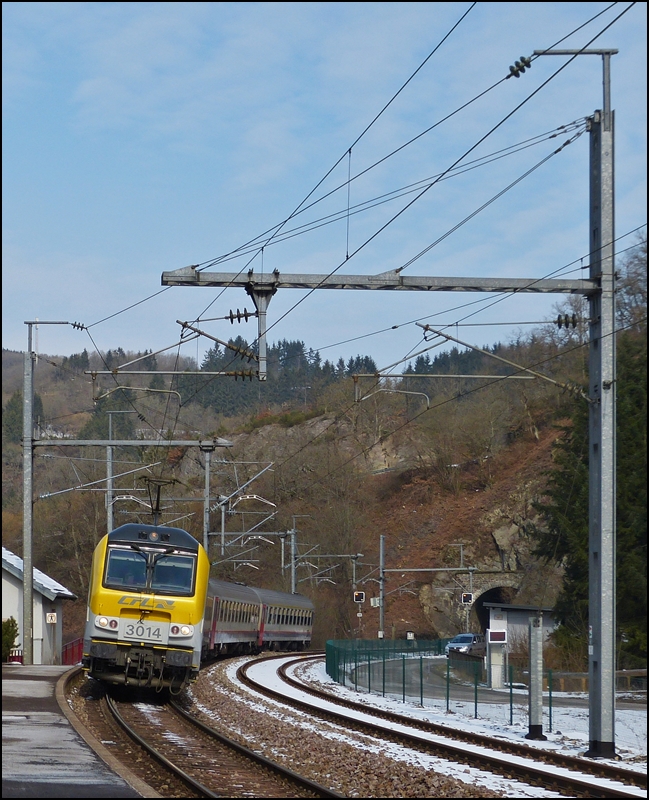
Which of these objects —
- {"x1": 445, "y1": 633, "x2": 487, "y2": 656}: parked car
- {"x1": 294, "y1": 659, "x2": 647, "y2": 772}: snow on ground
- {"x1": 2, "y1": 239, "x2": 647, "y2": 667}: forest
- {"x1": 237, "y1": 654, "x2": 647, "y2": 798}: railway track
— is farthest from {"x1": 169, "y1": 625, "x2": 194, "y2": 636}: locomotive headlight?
{"x1": 445, "y1": 633, "x2": 487, "y2": 656}: parked car

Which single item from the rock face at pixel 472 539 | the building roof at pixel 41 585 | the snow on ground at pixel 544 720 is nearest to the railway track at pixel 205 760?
the snow on ground at pixel 544 720

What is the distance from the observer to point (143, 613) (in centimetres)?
1847

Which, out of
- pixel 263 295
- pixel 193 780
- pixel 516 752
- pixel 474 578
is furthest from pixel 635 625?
pixel 474 578

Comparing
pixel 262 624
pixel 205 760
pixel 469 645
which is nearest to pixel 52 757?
pixel 205 760

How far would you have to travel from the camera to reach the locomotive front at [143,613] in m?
18.2

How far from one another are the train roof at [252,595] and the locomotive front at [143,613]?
28.5 feet

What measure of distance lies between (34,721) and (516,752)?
6.68 metres

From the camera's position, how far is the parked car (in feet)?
146

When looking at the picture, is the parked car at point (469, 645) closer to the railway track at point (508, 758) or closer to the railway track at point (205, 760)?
the railway track at point (508, 758)

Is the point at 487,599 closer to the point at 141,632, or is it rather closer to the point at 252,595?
the point at 252,595

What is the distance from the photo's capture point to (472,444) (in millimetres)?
85062

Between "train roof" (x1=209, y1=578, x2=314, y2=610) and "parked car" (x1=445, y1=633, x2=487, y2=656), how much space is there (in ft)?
25.8

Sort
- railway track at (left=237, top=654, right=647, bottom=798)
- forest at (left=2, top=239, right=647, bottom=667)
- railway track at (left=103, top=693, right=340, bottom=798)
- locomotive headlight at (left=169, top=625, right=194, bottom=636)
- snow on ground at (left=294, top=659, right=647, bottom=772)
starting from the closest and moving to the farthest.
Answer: railway track at (left=103, top=693, right=340, bottom=798) → railway track at (left=237, top=654, right=647, bottom=798) → snow on ground at (left=294, top=659, right=647, bottom=772) → locomotive headlight at (left=169, top=625, right=194, bottom=636) → forest at (left=2, top=239, right=647, bottom=667)

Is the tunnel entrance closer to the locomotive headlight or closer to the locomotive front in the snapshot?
the locomotive front
